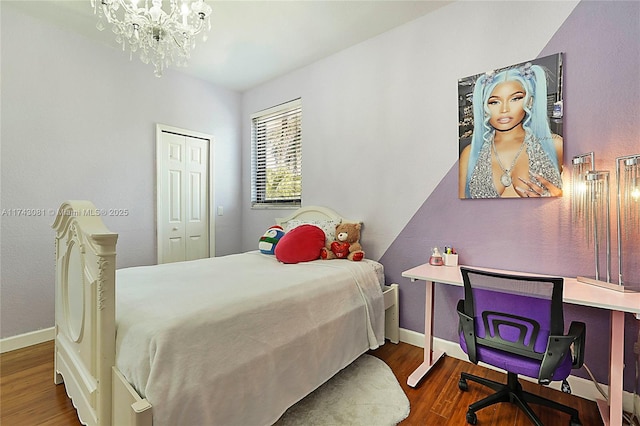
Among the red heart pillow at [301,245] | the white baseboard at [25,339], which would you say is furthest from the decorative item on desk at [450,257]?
the white baseboard at [25,339]

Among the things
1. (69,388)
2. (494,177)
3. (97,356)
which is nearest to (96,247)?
(97,356)

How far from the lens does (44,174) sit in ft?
8.27

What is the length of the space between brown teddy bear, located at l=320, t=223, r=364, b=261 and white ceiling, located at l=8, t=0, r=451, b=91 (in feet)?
5.84

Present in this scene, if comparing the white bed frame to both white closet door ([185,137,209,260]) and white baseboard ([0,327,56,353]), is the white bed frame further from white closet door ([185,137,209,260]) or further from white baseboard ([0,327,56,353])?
white closet door ([185,137,209,260])

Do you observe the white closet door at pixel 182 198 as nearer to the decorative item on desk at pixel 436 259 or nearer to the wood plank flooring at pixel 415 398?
the wood plank flooring at pixel 415 398

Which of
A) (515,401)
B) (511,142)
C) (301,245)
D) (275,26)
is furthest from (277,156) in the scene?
(515,401)

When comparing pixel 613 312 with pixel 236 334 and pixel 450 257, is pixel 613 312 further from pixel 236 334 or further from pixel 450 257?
pixel 236 334

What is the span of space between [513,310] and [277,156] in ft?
9.76

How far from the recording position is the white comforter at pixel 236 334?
3.75 feet

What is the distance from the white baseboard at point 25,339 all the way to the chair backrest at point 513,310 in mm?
3124

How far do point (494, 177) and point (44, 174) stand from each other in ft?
12.1

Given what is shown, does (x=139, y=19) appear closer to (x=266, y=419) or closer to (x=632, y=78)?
(x=266, y=419)

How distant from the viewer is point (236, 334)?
1.37 m

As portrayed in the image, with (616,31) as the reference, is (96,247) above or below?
below
